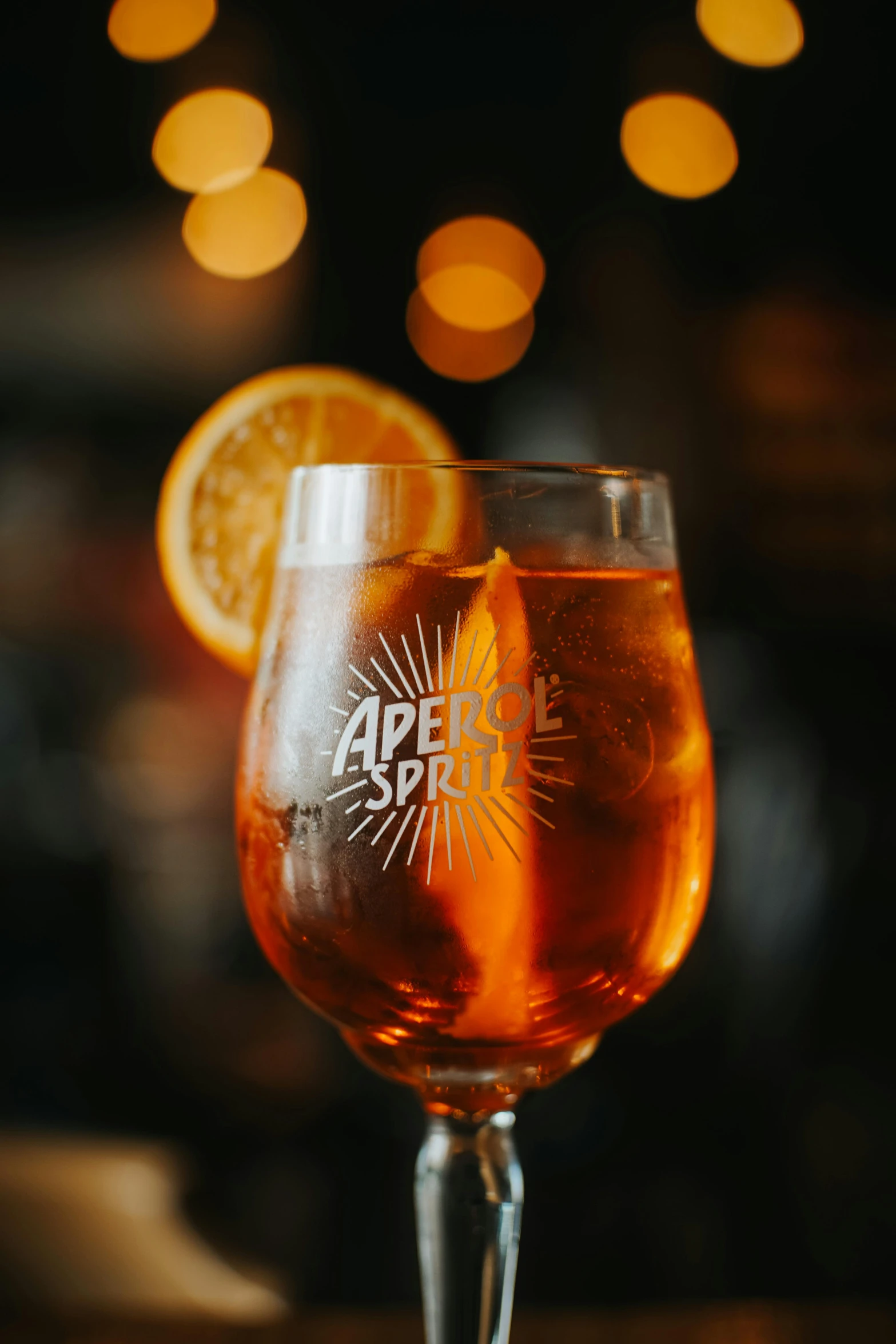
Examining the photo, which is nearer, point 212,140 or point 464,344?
point 212,140

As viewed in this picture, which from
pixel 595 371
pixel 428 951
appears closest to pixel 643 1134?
pixel 595 371

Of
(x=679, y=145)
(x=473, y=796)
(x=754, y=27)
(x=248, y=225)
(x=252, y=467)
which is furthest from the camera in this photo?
(x=248, y=225)

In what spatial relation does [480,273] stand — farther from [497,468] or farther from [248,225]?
[497,468]

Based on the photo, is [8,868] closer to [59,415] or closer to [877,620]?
[59,415]

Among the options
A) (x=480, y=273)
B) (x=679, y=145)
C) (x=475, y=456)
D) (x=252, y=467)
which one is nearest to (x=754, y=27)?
(x=679, y=145)

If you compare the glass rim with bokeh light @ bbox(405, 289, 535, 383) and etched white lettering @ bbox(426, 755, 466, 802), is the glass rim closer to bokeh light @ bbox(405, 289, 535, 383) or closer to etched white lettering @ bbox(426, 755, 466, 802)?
etched white lettering @ bbox(426, 755, 466, 802)

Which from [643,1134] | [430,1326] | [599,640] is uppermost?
[599,640]
